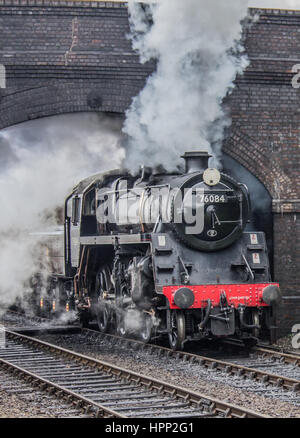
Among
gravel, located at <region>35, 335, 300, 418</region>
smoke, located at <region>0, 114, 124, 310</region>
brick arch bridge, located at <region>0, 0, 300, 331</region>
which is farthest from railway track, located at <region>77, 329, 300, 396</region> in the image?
smoke, located at <region>0, 114, 124, 310</region>

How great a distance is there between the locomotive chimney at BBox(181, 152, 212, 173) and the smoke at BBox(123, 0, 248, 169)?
2.35 feet

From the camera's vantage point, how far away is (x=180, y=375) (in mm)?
9727

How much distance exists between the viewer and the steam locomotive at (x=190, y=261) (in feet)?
36.8

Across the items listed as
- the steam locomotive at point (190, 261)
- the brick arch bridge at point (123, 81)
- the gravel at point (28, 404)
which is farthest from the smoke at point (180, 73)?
the gravel at point (28, 404)

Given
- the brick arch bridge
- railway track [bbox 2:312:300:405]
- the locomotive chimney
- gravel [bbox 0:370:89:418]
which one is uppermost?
the brick arch bridge

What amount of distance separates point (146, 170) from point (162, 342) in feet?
9.14

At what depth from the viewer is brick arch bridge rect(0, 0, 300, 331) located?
1338 centimetres

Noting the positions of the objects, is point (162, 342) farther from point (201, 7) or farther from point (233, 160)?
point (201, 7)

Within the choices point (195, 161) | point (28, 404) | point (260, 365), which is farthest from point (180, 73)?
point (28, 404)

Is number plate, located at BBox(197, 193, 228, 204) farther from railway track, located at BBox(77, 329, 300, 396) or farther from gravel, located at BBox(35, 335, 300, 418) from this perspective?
gravel, located at BBox(35, 335, 300, 418)

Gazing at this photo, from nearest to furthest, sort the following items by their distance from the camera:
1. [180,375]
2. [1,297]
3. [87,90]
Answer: [180,375], [87,90], [1,297]

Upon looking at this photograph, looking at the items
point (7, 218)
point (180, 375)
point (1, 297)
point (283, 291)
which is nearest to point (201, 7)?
point (283, 291)

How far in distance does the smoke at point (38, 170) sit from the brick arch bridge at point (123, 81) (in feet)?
2.86

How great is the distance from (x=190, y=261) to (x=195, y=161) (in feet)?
5.04
